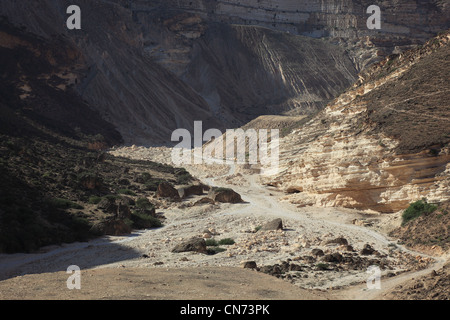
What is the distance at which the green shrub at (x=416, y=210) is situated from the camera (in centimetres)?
2117

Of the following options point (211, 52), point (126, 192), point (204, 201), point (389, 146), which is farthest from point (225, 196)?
point (211, 52)

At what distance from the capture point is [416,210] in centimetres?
2161

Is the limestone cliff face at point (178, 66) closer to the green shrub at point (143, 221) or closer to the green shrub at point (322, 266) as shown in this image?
the green shrub at point (143, 221)

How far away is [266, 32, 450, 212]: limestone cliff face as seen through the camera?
22.4 m

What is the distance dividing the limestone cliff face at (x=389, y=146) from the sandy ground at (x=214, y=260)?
1028 mm

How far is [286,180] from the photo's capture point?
31.7 meters

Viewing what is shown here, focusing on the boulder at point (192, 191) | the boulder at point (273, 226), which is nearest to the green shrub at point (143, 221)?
the boulder at point (273, 226)

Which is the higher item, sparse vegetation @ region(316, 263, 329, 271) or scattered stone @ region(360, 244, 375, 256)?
scattered stone @ region(360, 244, 375, 256)

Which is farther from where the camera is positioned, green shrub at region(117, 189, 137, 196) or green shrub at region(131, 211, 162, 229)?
green shrub at region(117, 189, 137, 196)

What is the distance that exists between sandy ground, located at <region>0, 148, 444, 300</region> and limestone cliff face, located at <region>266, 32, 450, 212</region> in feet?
3.37

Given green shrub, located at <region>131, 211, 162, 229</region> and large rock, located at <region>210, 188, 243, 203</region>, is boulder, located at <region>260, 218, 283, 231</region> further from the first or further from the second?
large rock, located at <region>210, 188, 243, 203</region>

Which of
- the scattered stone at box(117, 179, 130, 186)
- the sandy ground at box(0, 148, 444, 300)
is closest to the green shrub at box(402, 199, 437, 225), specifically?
the sandy ground at box(0, 148, 444, 300)

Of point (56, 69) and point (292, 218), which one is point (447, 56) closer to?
point (292, 218)
